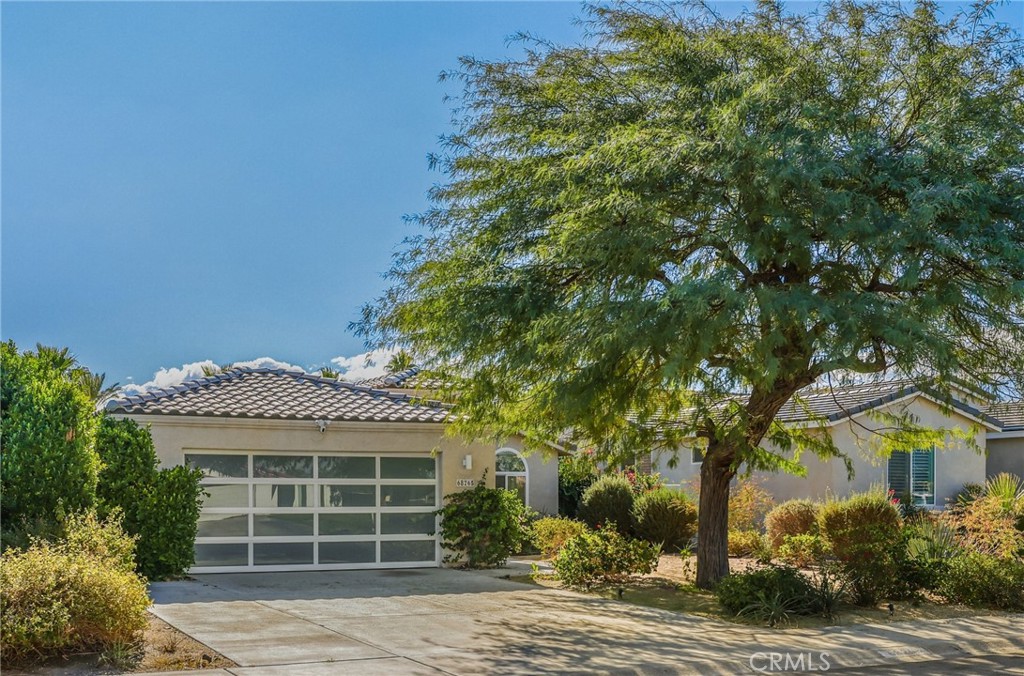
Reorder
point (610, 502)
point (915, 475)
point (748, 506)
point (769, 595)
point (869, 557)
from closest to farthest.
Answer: point (769, 595) < point (869, 557) < point (748, 506) < point (610, 502) < point (915, 475)

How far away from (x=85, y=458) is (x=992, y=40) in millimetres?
13613

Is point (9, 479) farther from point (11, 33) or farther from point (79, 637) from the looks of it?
point (11, 33)

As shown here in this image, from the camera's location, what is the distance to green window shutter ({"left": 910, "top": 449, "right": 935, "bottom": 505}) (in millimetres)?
28062

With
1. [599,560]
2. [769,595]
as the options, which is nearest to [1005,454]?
[599,560]

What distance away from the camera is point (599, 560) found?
1833 cm

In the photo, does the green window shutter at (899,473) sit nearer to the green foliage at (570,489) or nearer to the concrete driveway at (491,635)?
the green foliage at (570,489)

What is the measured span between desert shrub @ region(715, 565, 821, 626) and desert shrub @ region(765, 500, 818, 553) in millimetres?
8327

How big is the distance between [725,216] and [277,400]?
444 inches

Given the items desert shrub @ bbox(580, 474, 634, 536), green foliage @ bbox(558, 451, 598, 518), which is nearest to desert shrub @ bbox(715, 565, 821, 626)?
desert shrub @ bbox(580, 474, 634, 536)

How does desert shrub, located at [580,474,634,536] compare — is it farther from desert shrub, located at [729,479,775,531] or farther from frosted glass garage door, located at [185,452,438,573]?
frosted glass garage door, located at [185,452,438,573]

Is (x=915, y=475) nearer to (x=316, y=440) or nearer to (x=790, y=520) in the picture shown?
(x=790, y=520)

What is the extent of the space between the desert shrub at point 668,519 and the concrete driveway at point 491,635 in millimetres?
7738

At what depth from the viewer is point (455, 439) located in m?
21.7

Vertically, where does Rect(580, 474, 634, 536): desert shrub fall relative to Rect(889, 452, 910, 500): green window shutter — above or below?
below
